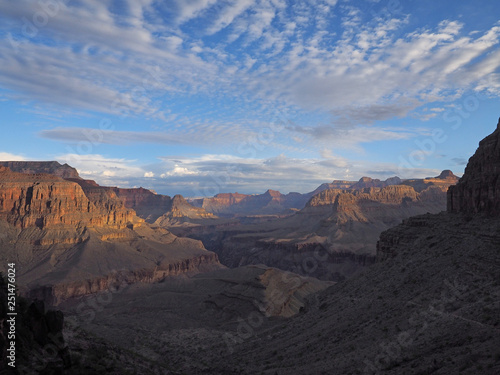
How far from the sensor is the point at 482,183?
112 feet

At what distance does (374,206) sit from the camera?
19788 cm

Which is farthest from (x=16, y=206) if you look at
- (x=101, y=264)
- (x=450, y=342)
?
(x=450, y=342)

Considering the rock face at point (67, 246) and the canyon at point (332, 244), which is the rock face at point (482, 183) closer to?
the canyon at point (332, 244)

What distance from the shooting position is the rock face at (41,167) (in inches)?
6668

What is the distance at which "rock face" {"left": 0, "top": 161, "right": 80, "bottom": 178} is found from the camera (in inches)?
6668

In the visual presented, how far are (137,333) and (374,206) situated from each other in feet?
559

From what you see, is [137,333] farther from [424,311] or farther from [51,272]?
[51,272]

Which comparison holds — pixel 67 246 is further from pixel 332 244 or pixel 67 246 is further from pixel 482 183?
pixel 482 183

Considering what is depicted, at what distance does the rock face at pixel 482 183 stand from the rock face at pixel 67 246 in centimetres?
8856

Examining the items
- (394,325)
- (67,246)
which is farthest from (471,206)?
(67,246)

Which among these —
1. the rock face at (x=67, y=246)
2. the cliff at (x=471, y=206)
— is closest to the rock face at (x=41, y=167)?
the rock face at (x=67, y=246)

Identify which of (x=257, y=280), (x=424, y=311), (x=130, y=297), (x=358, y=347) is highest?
(x=424, y=311)

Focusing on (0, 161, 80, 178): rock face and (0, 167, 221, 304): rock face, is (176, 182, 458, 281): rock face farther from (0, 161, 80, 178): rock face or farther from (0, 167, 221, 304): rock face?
(0, 161, 80, 178): rock face

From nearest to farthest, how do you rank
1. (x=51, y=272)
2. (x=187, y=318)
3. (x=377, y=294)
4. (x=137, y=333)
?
(x=377, y=294), (x=137, y=333), (x=187, y=318), (x=51, y=272)
